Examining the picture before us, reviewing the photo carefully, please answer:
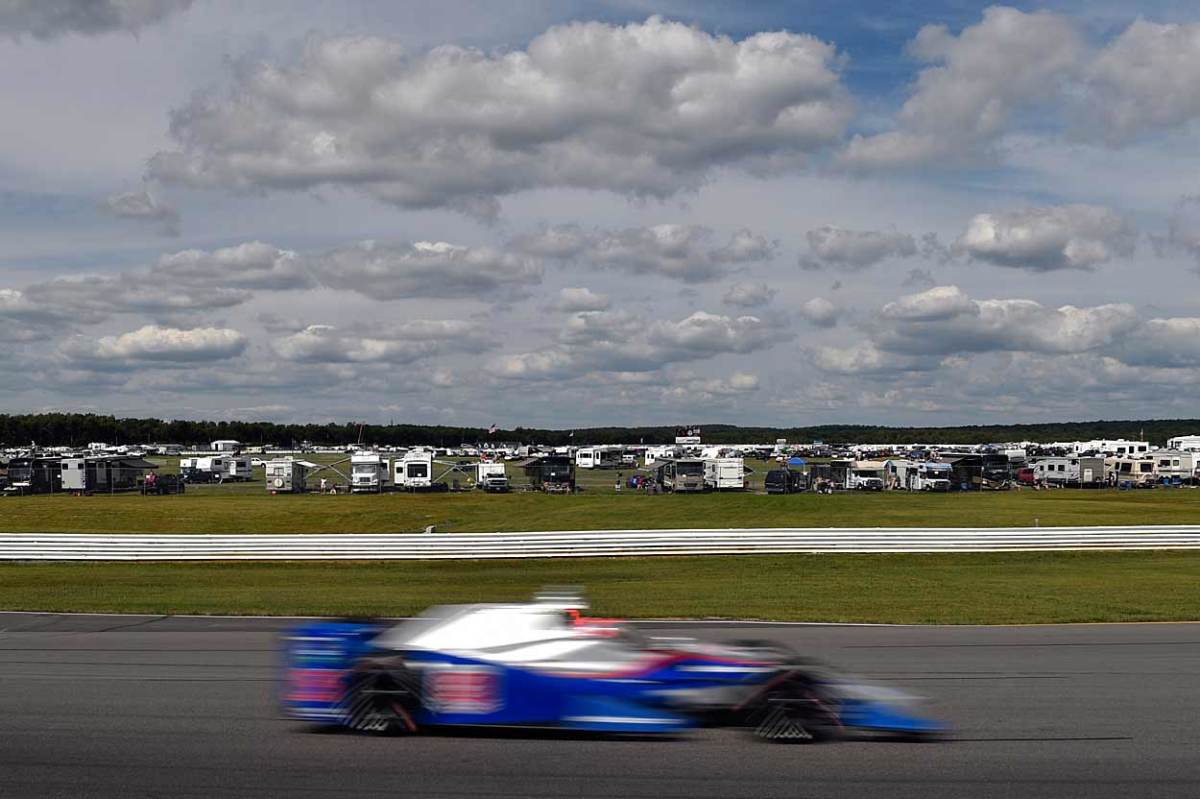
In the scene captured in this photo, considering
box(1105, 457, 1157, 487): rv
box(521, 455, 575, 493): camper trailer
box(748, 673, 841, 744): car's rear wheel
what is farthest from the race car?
box(1105, 457, 1157, 487): rv

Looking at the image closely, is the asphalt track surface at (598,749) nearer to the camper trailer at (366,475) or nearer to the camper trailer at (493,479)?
the camper trailer at (493,479)

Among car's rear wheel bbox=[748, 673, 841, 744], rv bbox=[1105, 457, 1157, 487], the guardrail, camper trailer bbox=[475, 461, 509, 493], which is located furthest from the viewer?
rv bbox=[1105, 457, 1157, 487]

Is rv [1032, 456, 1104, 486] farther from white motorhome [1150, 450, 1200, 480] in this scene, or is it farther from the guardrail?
the guardrail

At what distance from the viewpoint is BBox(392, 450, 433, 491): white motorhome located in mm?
66438

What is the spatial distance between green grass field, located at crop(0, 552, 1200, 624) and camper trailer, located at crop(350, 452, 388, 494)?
1304 inches

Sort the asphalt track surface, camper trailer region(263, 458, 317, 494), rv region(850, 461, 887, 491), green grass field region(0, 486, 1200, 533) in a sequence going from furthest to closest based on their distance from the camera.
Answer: rv region(850, 461, 887, 491), camper trailer region(263, 458, 317, 494), green grass field region(0, 486, 1200, 533), the asphalt track surface

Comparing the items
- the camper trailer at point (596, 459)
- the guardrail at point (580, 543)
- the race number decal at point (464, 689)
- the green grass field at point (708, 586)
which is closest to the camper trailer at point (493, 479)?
the guardrail at point (580, 543)

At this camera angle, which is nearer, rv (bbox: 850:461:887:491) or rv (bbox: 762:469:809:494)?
rv (bbox: 762:469:809:494)

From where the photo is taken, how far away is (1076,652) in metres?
15.3

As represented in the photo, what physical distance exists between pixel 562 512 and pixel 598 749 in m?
40.0

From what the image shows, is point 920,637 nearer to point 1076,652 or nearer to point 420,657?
point 1076,652

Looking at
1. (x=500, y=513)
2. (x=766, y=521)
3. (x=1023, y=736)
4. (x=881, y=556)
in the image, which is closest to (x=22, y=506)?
(x=500, y=513)

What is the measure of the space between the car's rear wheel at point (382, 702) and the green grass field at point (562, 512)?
3223 centimetres

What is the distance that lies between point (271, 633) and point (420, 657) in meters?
8.51
